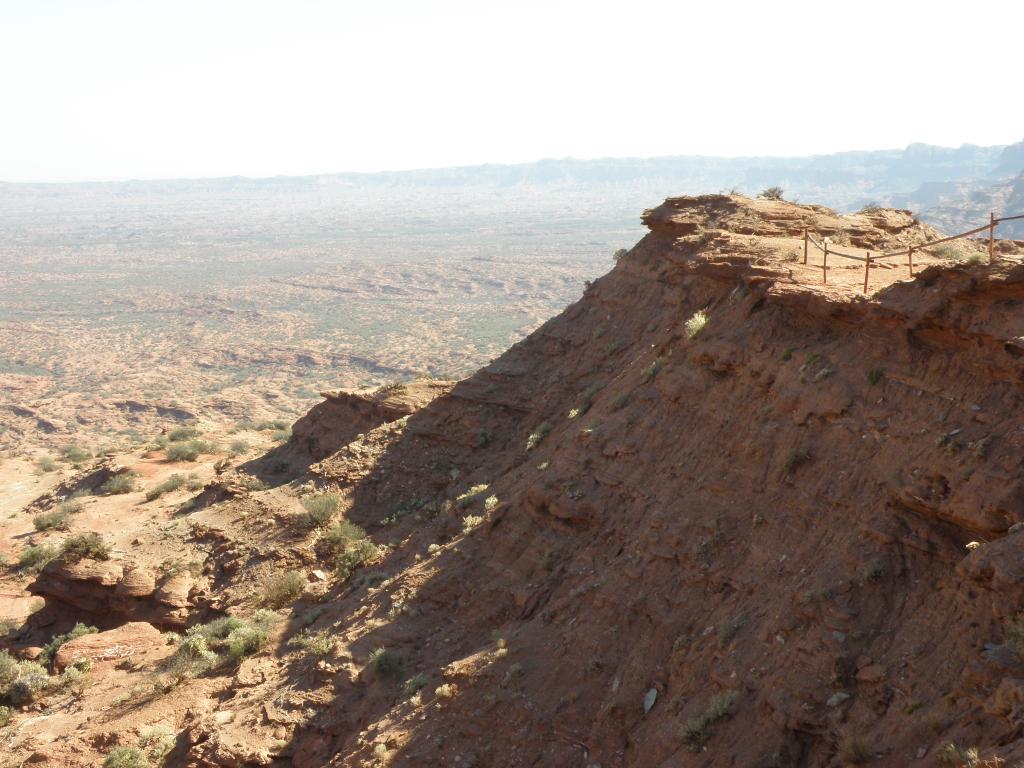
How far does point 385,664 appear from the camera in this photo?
1342 cm

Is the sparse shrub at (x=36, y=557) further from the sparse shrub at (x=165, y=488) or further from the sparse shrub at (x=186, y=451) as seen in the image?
the sparse shrub at (x=186, y=451)

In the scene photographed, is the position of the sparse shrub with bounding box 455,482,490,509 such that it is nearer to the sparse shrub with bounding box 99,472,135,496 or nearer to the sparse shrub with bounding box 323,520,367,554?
the sparse shrub with bounding box 323,520,367,554

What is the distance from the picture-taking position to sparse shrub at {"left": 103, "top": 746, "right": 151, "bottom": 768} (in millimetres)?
13336

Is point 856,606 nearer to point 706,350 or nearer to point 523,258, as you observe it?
point 706,350

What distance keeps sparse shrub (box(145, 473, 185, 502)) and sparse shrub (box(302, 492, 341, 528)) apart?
9108 mm

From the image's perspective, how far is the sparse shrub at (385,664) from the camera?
13352 mm

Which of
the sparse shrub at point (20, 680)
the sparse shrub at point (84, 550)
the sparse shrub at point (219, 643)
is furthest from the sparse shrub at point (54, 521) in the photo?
the sparse shrub at point (219, 643)

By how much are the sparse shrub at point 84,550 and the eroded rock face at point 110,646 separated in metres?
2.72

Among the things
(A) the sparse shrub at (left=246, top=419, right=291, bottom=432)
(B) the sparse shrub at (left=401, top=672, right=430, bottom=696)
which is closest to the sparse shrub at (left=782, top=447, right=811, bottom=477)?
(B) the sparse shrub at (left=401, top=672, right=430, bottom=696)

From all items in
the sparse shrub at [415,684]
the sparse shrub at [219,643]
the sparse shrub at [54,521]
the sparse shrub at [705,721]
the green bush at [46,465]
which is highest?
the sparse shrub at [705,721]

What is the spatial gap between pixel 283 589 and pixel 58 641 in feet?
16.5

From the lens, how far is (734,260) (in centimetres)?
1533

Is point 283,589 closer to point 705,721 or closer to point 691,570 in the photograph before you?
point 691,570

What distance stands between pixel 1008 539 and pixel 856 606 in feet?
5.88
